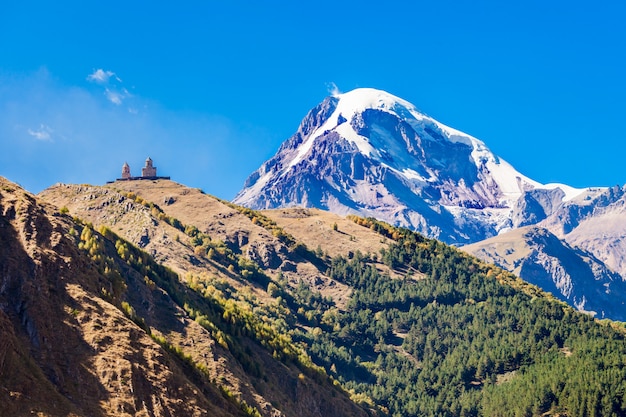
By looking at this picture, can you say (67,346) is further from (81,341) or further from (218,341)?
(218,341)

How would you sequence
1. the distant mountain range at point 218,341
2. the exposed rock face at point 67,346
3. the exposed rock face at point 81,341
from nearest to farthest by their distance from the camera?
the exposed rock face at point 67,346, the exposed rock face at point 81,341, the distant mountain range at point 218,341

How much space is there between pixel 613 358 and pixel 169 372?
120853 mm

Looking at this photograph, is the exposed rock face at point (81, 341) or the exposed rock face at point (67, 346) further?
the exposed rock face at point (81, 341)

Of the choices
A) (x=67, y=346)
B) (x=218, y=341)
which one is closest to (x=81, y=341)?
Result: (x=67, y=346)

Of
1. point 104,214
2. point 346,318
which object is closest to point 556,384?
point 346,318

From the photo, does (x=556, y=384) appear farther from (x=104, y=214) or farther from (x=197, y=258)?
(x=104, y=214)

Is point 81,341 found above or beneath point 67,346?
above

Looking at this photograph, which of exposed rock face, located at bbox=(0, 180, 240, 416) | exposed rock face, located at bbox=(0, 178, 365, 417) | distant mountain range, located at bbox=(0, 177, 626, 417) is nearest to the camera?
exposed rock face, located at bbox=(0, 180, 240, 416)

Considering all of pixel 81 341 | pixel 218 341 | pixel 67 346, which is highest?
pixel 218 341

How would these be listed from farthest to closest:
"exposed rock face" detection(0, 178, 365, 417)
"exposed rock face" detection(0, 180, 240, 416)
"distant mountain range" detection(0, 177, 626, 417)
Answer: "distant mountain range" detection(0, 177, 626, 417) < "exposed rock face" detection(0, 178, 365, 417) < "exposed rock face" detection(0, 180, 240, 416)

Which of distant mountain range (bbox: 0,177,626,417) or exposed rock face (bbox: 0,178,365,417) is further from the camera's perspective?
distant mountain range (bbox: 0,177,626,417)

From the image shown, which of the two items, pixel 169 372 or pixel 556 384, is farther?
pixel 556 384

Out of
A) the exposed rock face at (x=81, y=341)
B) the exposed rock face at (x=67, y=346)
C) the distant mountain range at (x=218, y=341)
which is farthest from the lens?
the distant mountain range at (x=218, y=341)

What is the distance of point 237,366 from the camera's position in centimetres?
9381
